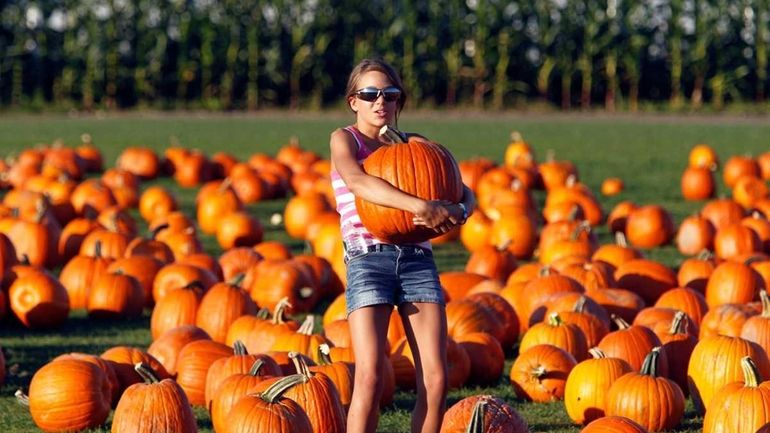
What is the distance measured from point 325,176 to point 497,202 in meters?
2.96

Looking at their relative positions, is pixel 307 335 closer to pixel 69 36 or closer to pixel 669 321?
→ pixel 669 321

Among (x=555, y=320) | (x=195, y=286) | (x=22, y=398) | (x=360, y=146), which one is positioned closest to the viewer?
(x=360, y=146)

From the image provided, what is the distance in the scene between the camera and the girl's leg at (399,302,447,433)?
526 centimetres

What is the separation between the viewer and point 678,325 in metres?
7.20

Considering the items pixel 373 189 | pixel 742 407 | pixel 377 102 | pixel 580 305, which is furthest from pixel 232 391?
pixel 580 305

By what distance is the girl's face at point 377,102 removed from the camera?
17.7 ft

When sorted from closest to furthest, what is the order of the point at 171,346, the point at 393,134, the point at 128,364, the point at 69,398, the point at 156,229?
the point at 393,134
the point at 69,398
the point at 128,364
the point at 171,346
the point at 156,229

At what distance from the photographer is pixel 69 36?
41375 millimetres

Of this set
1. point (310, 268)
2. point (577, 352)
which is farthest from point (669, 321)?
point (310, 268)

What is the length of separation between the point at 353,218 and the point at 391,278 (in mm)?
296

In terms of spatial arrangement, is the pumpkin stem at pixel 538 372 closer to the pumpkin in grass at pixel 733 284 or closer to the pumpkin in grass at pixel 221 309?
the pumpkin in grass at pixel 221 309

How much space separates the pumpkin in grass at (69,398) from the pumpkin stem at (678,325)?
2.88 m

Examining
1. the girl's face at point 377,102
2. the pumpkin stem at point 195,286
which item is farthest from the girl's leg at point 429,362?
the pumpkin stem at point 195,286

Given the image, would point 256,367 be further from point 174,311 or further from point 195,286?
point 195,286
